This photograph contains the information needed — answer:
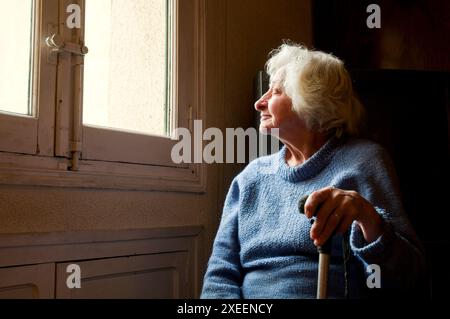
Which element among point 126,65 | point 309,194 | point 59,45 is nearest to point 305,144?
point 309,194

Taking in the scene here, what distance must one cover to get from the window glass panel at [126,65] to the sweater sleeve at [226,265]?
405 mm

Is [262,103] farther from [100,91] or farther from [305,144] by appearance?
[100,91]

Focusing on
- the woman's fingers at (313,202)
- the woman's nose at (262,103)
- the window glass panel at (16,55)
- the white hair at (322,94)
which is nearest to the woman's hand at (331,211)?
the woman's fingers at (313,202)

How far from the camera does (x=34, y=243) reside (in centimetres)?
120

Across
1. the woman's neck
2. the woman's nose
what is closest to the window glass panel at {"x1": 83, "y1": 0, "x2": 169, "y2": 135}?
the woman's nose

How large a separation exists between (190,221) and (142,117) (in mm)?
392

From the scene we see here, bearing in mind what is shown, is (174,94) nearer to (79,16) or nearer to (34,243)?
(79,16)

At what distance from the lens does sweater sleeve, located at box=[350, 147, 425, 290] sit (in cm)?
116

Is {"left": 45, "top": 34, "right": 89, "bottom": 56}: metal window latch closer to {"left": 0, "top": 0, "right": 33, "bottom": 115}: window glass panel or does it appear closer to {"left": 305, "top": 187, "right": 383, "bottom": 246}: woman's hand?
{"left": 0, "top": 0, "right": 33, "bottom": 115}: window glass panel

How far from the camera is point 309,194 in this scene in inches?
49.9

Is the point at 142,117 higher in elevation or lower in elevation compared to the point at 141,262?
higher

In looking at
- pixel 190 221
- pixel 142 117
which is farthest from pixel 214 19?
pixel 190 221

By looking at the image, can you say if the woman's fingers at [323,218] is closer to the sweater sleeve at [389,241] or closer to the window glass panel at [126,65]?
the sweater sleeve at [389,241]
